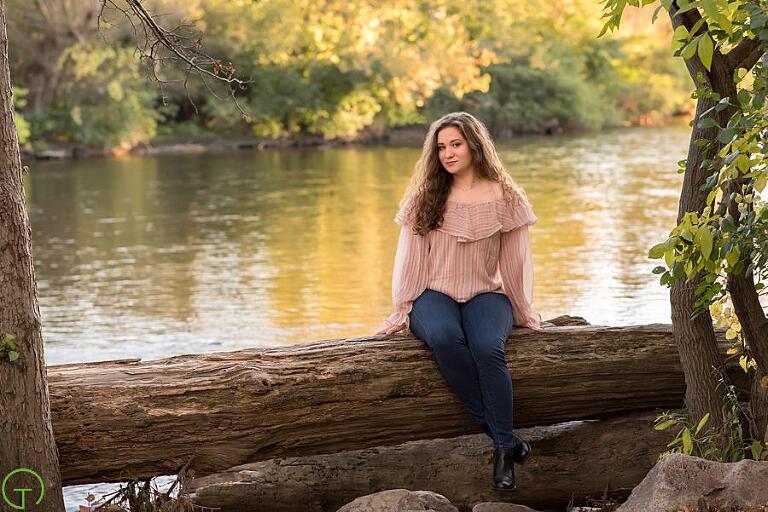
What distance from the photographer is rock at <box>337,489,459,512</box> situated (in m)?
4.79

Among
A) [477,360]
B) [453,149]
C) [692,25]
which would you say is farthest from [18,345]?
[692,25]

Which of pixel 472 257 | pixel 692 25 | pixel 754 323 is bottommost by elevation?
pixel 754 323

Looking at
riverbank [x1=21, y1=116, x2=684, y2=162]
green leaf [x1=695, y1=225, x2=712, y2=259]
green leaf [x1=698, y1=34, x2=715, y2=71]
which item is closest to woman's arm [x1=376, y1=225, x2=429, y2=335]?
green leaf [x1=695, y1=225, x2=712, y2=259]

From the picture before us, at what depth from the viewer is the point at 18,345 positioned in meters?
4.61

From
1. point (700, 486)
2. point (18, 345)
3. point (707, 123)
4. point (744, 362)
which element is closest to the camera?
point (700, 486)

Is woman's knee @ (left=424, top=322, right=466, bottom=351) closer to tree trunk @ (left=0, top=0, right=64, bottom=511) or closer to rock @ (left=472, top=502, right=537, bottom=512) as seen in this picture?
rock @ (left=472, top=502, right=537, bottom=512)

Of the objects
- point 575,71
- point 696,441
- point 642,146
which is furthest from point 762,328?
point 575,71

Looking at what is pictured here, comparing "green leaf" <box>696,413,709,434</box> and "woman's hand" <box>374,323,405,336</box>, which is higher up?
"woman's hand" <box>374,323,405,336</box>

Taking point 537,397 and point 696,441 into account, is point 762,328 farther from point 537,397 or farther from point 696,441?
point 537,397

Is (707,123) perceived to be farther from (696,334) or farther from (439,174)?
(439,174)

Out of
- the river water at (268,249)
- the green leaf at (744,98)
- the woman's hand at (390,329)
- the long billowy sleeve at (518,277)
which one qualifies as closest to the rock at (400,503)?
the woman's hand at (390,329)

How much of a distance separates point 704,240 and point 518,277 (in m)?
1.52

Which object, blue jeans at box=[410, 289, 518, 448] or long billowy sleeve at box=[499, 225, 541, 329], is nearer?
blue jeans at box=[410, 289, 518, 448]

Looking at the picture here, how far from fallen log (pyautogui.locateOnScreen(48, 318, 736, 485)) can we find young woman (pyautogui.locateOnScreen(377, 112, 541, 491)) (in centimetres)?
18
